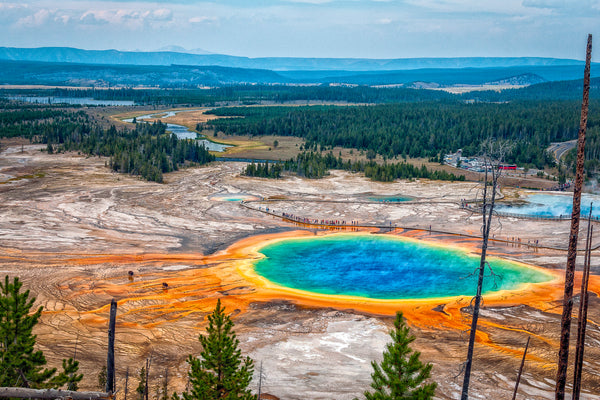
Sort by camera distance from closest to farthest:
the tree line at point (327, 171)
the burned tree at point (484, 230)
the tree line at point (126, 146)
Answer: the burned tree at point (484, 230), the tree line at point (327, 171), the tree line at point (126, 146)

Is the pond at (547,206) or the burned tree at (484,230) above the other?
the burned tree at (484,230)

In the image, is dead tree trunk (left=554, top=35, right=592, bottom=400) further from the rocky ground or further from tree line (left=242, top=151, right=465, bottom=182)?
tree line (left=242, top=151, right=465, bottom=182)

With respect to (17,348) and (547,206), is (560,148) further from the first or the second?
(17,348)

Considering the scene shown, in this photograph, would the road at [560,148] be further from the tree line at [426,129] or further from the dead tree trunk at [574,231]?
the dead tree trunk at [574,231]

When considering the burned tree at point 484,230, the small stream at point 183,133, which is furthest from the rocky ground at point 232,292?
the small stream at point 183,133

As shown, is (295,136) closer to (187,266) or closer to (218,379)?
(187,266)

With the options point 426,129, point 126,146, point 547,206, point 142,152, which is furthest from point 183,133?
point 547,206

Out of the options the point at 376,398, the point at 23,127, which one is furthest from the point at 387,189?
the point at 23,127
